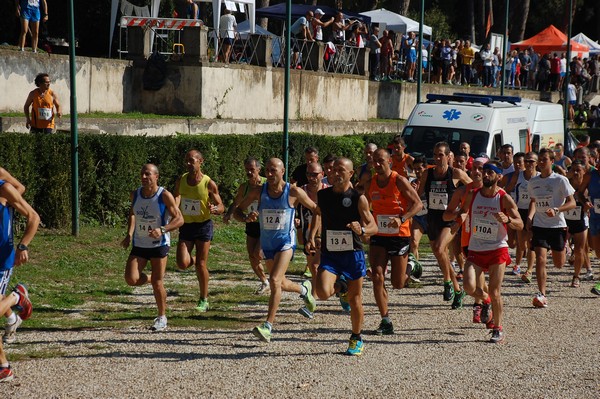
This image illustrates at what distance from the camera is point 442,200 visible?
13602 mm

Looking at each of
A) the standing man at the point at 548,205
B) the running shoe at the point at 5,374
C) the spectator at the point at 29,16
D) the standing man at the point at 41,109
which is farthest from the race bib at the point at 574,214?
the spectator at the point at 29,16

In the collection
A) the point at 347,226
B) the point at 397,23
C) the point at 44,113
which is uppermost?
the point at 397,23

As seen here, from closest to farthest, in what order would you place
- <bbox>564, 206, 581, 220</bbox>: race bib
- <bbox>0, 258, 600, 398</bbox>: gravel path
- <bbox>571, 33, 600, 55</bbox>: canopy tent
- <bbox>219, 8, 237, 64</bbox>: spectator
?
1. <bbox>0, 258, 600, 398</bbox>: gravel path
2. <bbox>564, 206, 581, 220</bbox>: race bib
3. <bbox>219, 8, 237, 64</bbox>: spectator
4. <bbox>571, 33, 600, 55</bbox>: canopy tent

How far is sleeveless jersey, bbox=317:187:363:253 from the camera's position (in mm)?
10414

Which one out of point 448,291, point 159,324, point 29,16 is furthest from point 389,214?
point 29,16

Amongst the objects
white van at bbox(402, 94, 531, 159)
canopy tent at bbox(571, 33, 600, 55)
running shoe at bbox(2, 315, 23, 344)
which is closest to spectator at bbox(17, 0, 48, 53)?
white van at bbox(402, 94, 531, 159)

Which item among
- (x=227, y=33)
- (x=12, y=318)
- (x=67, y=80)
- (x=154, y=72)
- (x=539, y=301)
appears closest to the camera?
(x=12, y=318)

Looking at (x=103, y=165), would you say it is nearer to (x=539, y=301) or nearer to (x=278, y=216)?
(x=278, y=216)

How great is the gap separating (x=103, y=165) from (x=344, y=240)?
8447 mm

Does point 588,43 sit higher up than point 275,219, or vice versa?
point 588,43

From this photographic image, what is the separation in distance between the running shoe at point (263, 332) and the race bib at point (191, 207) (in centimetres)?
257

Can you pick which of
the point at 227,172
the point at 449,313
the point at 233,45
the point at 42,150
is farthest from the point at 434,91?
the point at 449,313

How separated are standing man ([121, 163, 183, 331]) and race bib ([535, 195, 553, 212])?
5.55 meters

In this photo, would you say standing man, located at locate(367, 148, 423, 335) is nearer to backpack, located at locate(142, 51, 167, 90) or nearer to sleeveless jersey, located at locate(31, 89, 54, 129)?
sleeveless jersey, located at locate(31, 89, 54, 129)
